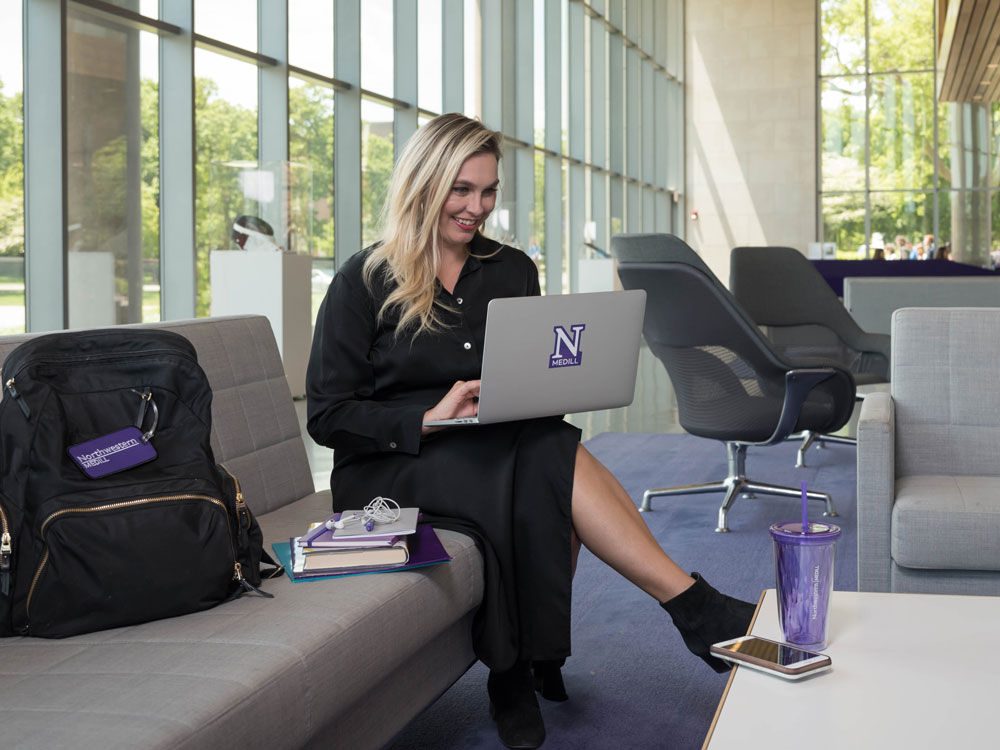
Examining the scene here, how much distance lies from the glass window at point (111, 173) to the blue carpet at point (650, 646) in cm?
280

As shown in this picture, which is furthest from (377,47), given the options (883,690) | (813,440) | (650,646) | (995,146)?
(995,146)

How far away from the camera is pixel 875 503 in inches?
90.4

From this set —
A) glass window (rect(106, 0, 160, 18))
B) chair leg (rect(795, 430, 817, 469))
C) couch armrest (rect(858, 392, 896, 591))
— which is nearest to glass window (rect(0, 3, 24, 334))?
glass window (rect(106, 0, 160, 18))

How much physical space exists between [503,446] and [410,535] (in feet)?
0.90

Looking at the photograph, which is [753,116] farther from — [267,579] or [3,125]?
[267,579]

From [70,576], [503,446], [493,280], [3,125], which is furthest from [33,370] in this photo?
[3,125]

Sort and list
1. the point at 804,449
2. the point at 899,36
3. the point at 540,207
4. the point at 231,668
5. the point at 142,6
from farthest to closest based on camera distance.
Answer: the point at 899,36
the point at 540,207
the point at 142,6
the point at 804,449
the point at 231,668

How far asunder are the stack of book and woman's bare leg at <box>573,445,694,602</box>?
33cm

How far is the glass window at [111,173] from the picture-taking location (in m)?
5.25

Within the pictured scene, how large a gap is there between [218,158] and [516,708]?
5182 millimetres

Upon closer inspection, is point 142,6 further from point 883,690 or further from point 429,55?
point 883,690

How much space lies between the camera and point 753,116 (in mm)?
17703

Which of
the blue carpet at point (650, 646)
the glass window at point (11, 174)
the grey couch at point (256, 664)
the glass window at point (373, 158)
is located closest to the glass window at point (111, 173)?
the glass window at point (11, 174)

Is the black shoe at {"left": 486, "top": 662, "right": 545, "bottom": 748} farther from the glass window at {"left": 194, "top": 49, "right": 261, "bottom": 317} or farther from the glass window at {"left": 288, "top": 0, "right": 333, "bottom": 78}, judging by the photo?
the glass window at {"left": 288, "top": 0, "right": 333, "bottom": 78}
